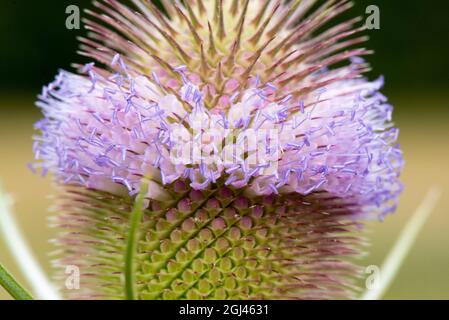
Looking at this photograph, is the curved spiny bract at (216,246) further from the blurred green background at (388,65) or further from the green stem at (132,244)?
the blurred green background at (388,65)

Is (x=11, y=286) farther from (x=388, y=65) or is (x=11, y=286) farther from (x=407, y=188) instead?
(x=388, y=65)

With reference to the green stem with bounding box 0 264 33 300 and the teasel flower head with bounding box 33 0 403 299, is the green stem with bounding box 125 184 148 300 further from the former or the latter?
the teasel flower head with bounding box 33 0 403 299

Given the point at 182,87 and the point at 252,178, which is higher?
the point at 182,87

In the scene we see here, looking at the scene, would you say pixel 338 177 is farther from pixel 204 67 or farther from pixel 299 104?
pixel 204 67

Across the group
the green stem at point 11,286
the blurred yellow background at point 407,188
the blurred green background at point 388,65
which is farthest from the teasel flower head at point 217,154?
the blurred green background at point 388,65

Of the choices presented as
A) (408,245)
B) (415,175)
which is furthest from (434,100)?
(408,245)

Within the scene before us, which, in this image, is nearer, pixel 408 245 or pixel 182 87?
pixel 182 87
